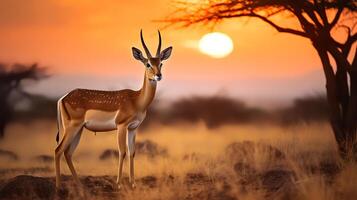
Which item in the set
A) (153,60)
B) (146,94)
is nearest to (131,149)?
(146,94)

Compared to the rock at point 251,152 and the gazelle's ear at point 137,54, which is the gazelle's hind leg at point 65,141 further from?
the rock at point 251,152

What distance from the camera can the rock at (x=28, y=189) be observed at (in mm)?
12438

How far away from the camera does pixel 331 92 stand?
1508 cm

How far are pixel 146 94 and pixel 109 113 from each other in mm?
694

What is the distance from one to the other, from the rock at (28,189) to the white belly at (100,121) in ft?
4.02

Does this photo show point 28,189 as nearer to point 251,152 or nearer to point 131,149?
point 131,149

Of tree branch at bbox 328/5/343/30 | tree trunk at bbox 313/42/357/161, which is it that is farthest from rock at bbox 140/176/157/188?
tree branch at bbox 328/5/343/30

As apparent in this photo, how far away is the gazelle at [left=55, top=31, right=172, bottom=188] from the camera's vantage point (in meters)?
12.4

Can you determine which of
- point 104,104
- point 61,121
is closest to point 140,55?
point 104,104

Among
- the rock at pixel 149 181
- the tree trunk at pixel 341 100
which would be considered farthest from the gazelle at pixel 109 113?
the tree trunk at pixel 341 100

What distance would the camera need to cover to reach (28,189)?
41.3 ft

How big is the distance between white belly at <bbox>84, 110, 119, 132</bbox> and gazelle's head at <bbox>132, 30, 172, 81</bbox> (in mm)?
963

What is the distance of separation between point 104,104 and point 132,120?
61 cm

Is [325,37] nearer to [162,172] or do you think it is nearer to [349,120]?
[349,120]
